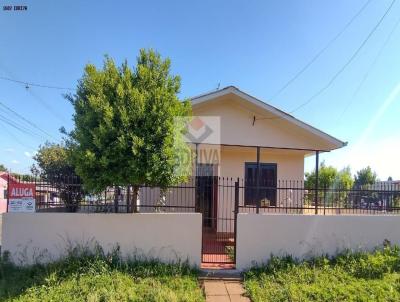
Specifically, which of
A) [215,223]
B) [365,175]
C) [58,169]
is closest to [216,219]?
[215,223]

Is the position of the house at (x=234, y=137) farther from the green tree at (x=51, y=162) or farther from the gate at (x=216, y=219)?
the green tree at (x=51, y=162)

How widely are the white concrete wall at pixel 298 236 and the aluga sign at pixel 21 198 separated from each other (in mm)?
4828

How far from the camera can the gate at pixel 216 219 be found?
7.98 metres

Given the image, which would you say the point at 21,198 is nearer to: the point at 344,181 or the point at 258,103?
the point at 258,103

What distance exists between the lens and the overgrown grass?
586 centimetres

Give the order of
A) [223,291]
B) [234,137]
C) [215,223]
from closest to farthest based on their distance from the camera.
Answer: [223,291], [234,137], [215,223]

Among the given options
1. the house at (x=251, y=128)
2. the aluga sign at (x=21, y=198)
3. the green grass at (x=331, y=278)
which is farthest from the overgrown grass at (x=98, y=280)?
the house at (x=251, y=128)

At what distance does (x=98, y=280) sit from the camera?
20.6ft

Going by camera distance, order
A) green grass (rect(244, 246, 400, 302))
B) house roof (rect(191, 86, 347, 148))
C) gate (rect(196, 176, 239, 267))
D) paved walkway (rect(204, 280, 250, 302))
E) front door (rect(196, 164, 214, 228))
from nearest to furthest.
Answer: green grass (rect(244, 246, 400, 302)), paved walkway (rect(204, 280, 250, 302)), gate (rect(196, 176, 239, 267)), front door (rect(196, 164, 214, 228)), house roof (rect(191, 86, 347, 148))

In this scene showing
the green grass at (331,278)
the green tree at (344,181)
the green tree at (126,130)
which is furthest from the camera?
the green tree at (344,181)

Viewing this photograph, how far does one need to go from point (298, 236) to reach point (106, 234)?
176 inches

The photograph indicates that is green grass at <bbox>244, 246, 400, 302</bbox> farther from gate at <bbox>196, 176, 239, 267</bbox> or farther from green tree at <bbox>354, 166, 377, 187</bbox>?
green tree at <bbox>354, 166, 377, 187</bbox>

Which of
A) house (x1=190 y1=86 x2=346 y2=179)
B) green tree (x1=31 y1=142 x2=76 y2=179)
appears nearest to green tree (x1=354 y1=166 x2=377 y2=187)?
house (x1=190 y1=86 x2=346 y2=179)

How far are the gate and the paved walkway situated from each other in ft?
A: 2.84
